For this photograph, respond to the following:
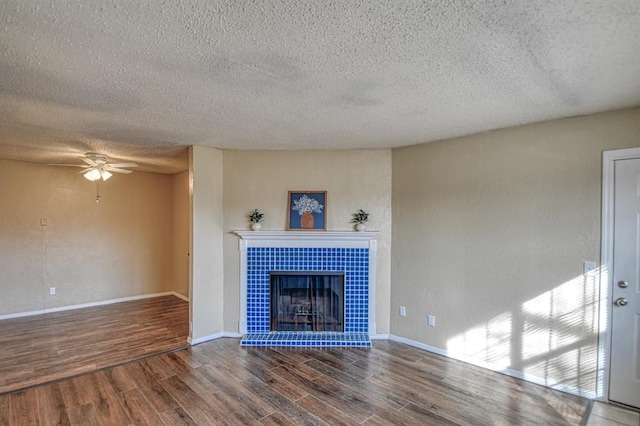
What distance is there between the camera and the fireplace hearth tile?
3.75 meters

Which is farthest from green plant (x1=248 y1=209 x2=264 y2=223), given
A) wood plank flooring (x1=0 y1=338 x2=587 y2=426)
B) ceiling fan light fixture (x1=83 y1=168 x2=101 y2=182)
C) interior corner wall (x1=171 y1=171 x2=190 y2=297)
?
interior corner wall (x1=171 y1=171 x2=190 y2=297)

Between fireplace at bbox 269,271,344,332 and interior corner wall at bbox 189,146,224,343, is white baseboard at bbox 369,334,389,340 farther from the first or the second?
interior corner wall at bbox 189,146,224,343

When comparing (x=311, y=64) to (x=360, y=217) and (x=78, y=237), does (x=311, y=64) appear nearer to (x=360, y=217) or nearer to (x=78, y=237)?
(x=360, y=217)

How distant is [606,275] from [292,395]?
2.88 metres

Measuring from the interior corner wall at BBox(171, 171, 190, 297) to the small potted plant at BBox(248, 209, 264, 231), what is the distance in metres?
2.41

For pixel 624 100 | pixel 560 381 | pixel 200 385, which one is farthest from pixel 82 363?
pixel 624 100

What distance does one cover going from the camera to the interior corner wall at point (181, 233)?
594cm

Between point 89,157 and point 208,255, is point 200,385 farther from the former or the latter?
point 89,157

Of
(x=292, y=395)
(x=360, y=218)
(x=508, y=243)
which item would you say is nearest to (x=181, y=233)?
(x=360, y=218)

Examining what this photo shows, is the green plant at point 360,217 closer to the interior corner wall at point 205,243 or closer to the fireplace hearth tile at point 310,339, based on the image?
the fireplace hearth tile at point 310,339

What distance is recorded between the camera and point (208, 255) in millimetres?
3994

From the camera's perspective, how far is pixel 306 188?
162 inches

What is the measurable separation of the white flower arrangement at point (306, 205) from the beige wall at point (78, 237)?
3.60 m

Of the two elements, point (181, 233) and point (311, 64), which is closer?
point (311, 64)
